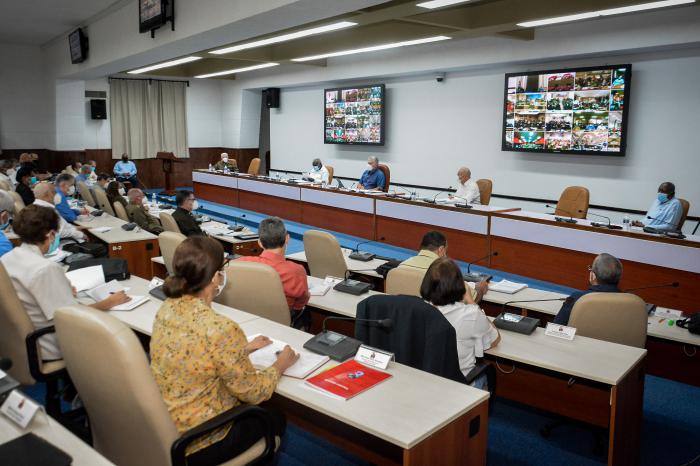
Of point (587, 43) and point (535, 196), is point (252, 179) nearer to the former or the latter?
point (535, 196)

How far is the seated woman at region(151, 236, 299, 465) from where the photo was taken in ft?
6.15

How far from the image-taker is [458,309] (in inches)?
105

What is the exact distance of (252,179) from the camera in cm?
1117

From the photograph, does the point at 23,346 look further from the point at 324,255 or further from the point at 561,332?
the point at 561,332

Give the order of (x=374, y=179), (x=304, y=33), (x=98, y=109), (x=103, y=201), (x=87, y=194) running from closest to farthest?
(x=304, y=33) < (x=103, y=201) < (x=87, y=194) < (x=374, y=179) < (x=98, y=109)

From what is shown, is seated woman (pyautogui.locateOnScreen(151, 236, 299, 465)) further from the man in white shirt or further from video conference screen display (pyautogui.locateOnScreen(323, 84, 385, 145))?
video conference screen display (pyautogui.locateOnScreen(323, 84, 385, 145))

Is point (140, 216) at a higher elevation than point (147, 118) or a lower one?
lower

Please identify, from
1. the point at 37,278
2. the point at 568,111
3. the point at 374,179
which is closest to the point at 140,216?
Answer: the point at 37,278

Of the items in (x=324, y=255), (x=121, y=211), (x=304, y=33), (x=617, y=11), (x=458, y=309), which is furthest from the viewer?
(x=304, y=33)

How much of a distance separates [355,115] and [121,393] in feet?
33.2

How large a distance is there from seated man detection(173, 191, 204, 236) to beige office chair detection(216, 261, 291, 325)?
2443 millimetres

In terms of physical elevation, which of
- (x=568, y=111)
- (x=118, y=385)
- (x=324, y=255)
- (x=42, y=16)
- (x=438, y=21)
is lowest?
(x=324, y=255)

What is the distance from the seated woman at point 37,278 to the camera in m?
2.73

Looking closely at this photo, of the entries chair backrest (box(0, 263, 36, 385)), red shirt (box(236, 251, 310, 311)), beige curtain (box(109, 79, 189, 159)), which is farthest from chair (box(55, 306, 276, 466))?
beige curtain (box(109, 79, 189, 159))
